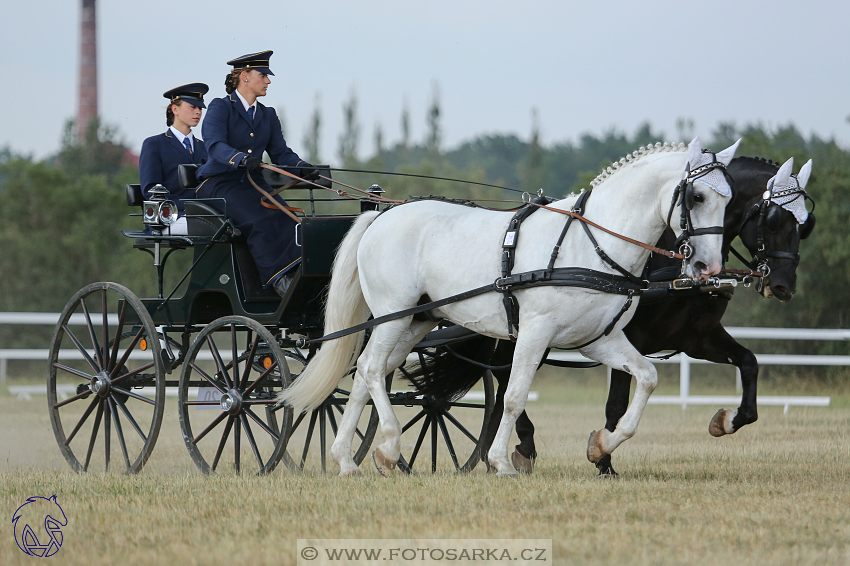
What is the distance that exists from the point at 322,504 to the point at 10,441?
5.41m

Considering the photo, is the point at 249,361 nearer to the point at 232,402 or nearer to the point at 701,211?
the point at 232,402

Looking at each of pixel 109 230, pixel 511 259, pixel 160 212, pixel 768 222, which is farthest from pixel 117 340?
pixel 109 230

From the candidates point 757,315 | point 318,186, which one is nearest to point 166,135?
point 318,186

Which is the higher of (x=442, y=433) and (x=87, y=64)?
(x=87, y=64)

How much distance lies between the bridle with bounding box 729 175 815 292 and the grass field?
1250 mm

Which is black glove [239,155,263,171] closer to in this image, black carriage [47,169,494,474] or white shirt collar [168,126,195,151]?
black carriage [47,169,494,474]

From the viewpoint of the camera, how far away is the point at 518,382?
5512 mm

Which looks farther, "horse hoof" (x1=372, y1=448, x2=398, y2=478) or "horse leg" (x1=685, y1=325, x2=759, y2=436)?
"horse leg" (x1=685, y1=325, x2=759, y2=436)

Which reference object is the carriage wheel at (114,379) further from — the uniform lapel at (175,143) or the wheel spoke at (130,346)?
the uniform lapel at (175,143)

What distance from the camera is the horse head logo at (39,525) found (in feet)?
13.0

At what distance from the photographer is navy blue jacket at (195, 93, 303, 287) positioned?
6477mm

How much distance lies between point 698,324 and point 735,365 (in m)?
0.38

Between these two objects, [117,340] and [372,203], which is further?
[372,203]

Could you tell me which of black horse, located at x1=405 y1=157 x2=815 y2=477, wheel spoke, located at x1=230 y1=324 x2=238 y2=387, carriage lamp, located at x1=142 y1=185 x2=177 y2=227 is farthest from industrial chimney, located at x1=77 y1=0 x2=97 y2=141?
black horse, located at x1=405 y1=157 x2=815 y2=477
